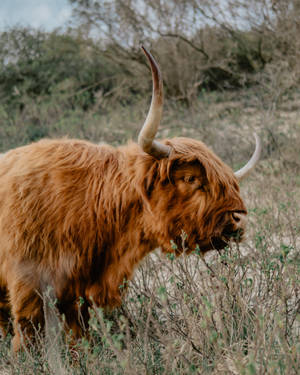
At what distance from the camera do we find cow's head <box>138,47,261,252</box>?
8.50ft

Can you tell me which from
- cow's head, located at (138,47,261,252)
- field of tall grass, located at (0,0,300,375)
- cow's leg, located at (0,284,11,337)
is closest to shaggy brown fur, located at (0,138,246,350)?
cow's head, located at (138,47,261,252)

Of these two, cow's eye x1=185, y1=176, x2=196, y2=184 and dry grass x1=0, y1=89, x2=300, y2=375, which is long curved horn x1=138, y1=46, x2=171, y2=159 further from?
dry grass x1=0, y1=89, x2=300, y2=375

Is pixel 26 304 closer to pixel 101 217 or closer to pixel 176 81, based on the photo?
pixel 101 217

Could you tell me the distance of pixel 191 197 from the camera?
8.72 ft

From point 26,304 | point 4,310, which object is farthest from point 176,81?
point 26,304

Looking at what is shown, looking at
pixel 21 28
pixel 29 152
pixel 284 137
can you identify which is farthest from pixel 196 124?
pixel 21 28

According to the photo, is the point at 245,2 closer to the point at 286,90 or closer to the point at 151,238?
the point at 286,90

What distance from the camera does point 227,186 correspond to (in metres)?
2.64

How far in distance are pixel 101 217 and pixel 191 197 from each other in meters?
0.67

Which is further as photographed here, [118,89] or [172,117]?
[118,89]

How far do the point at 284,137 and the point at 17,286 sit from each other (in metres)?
6.30

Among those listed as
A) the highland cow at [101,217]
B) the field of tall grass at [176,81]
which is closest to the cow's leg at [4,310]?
the highland cow at [101,217]

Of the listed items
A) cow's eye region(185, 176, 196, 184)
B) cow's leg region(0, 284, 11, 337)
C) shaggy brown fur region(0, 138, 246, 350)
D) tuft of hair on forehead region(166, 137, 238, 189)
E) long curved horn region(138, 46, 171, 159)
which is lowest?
cow's leg region(0, 284, 11, 337)

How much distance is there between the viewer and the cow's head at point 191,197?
259 centimetres
